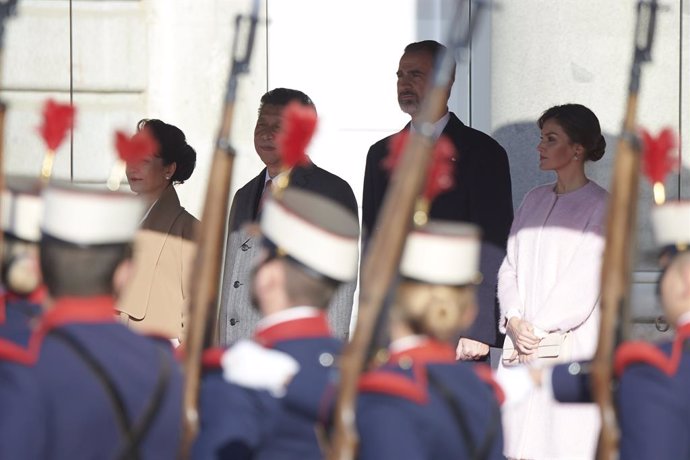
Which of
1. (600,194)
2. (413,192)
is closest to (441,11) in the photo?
(600,194)

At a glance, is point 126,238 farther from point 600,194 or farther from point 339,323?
point 600,194

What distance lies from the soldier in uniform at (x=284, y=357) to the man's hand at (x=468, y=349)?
8.11 feet

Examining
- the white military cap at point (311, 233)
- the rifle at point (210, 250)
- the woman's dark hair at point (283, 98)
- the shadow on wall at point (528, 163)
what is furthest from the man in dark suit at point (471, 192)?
the white military cap at point (311, 233)

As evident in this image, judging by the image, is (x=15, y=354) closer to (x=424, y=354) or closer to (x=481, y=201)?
(x=424, y=354)

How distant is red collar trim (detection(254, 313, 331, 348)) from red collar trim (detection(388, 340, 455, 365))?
0.20 metres

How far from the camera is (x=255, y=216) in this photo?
690 centimetres

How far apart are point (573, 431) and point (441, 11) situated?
258cm

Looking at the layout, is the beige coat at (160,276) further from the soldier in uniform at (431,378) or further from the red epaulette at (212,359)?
the soldier in uniform at (431,378)

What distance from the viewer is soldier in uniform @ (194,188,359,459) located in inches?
162

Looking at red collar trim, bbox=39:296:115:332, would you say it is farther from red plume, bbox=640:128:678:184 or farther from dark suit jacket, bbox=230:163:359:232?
dark suit jacket, bbox=230:163:359:232

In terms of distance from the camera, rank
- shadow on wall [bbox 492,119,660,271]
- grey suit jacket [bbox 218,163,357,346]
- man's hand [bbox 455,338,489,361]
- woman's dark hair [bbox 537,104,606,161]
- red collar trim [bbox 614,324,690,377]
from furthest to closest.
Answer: shadow on wall [bbox 492,119,660,271]
woman's dark hair [bbox 537,104,606,161]
man's hand [bbox 455,338,489,361]
grey suit jacket [bbox 218,163,357,346]
red collar trim [bbox 614,324,690,377]

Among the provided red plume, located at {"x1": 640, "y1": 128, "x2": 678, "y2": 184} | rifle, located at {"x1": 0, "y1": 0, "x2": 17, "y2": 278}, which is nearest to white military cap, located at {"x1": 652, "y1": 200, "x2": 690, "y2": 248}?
red plume, located at {"x1": 640, "y1": 128, "x2": 678, "y2": 184}

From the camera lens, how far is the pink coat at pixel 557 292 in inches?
268

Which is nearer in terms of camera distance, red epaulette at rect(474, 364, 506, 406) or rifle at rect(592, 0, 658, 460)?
red epaulette at rect(474, 364, 506, 406)
